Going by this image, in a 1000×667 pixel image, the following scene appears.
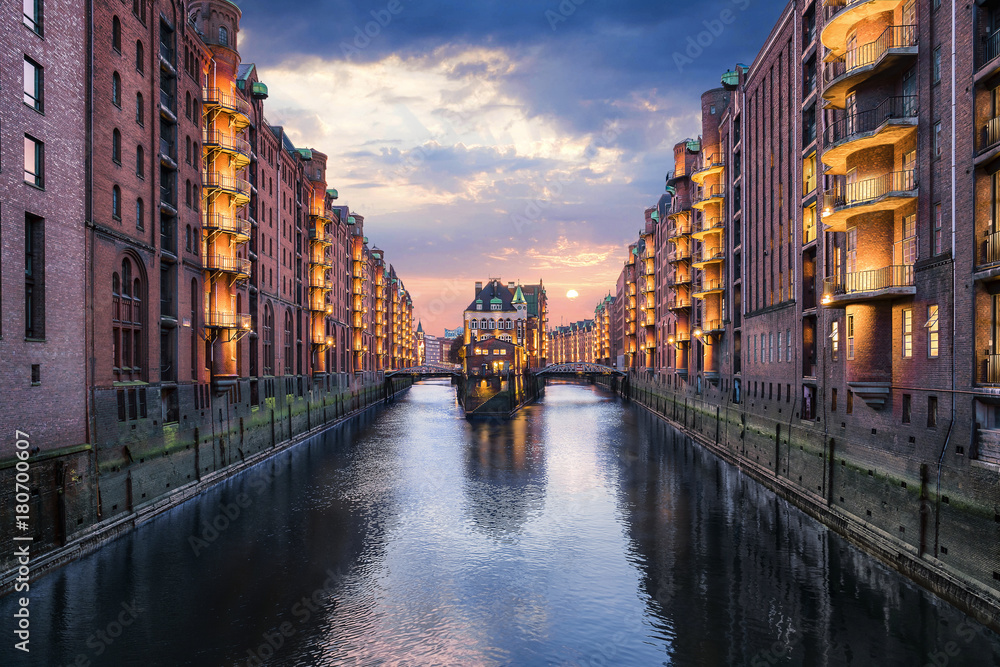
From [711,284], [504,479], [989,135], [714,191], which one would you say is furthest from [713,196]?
[989,135]

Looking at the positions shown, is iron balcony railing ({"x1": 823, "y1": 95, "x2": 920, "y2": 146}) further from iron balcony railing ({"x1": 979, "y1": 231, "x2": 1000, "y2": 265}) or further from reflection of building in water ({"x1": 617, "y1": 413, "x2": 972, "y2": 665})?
reflection of building in water ({"x1": 617, "y1": 413, "x2": 972, "y2": 665})

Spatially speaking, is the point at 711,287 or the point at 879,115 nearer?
the point at 879,115

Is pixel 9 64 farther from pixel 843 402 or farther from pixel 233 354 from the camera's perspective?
pixel 843 402

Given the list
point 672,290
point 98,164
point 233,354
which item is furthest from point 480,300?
point 98,164

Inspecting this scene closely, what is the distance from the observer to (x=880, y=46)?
23.8 m

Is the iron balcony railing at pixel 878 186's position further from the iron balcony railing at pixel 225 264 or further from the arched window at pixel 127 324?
the iron balcony railing at pixel 225 264

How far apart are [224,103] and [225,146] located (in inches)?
108

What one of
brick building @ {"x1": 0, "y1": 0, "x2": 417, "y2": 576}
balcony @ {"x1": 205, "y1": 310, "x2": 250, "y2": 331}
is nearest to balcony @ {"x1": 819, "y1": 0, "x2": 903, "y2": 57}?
brick building @ {"x1": 0, "y1": 0, "x2": 417, "y2": 576}

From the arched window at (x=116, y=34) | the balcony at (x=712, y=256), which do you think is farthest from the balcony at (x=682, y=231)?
the arched window at (x=116, y=34)

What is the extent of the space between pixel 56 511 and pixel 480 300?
401 feet

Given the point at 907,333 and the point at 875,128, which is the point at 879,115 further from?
the point at 907,333

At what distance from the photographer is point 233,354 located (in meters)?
41.5

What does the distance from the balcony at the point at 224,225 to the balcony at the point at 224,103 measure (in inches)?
251

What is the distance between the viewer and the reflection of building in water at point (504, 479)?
96.8 feet
